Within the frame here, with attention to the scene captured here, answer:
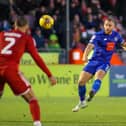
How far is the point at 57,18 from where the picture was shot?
76.4 ft

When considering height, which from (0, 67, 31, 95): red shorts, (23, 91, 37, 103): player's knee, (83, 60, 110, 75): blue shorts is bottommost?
(83, 60, 110, 75): blue shorts

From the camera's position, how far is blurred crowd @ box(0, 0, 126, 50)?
75.4 feet

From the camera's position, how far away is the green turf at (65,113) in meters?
12.2

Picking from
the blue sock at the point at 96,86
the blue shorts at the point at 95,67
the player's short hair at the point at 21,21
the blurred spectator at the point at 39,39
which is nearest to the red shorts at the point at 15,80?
the player's short hair at the point at 21,21

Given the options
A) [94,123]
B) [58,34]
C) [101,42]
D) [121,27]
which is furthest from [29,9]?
[94,123]

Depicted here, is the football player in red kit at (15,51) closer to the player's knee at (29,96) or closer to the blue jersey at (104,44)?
the player's knee at (29,96)

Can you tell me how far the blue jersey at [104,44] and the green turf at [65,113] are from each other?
131cm

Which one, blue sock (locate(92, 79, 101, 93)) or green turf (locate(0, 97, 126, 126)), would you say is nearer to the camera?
green turf (locate(0, 97, 126, 126))

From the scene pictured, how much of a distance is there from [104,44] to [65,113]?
1.94 meters

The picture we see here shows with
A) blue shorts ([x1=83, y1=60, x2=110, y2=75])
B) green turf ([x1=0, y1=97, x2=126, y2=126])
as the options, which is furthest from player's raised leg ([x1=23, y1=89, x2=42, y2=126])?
blue shorts ([x1=83, y1=60, x2=110, y2=75])

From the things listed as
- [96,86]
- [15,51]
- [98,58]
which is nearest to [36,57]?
[15,51]

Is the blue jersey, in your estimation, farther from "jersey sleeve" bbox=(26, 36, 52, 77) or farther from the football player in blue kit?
"jersey sleeve" bbox=(26, 36, 52, 77)

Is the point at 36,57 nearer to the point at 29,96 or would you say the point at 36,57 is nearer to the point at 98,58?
the point at 29,96

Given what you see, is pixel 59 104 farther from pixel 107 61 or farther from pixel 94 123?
pixel 94 123
